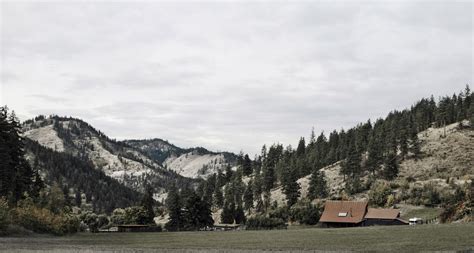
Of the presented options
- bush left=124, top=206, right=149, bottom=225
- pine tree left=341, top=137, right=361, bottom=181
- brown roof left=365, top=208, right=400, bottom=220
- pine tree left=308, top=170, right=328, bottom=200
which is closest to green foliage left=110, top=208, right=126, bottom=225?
bush left=124, top=206, right=149, bottom=225

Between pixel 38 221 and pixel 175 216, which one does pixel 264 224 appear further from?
pixel 38 221

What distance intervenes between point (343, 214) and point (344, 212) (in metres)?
0.87

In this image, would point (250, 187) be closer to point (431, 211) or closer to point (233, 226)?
point (233, 226)

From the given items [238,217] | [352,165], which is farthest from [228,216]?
[352,165]

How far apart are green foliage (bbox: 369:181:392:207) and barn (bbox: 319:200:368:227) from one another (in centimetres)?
1804

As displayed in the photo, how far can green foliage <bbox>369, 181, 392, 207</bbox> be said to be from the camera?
145m

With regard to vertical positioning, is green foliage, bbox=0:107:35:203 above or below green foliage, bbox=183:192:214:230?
above

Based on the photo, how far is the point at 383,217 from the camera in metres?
119

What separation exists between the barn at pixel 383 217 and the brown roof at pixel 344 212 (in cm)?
170

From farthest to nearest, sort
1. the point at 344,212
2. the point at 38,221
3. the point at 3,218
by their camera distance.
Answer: the point at 344,212
the point at 38,221
the point at 3,218

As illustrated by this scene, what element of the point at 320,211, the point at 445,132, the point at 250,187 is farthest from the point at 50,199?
the point at 445,132

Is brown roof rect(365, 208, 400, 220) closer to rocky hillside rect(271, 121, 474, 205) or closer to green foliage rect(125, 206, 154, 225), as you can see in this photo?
rocky hillside rect(271, 121, 474, 205)

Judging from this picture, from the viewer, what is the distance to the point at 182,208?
462ft

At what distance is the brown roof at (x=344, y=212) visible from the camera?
12469cm
